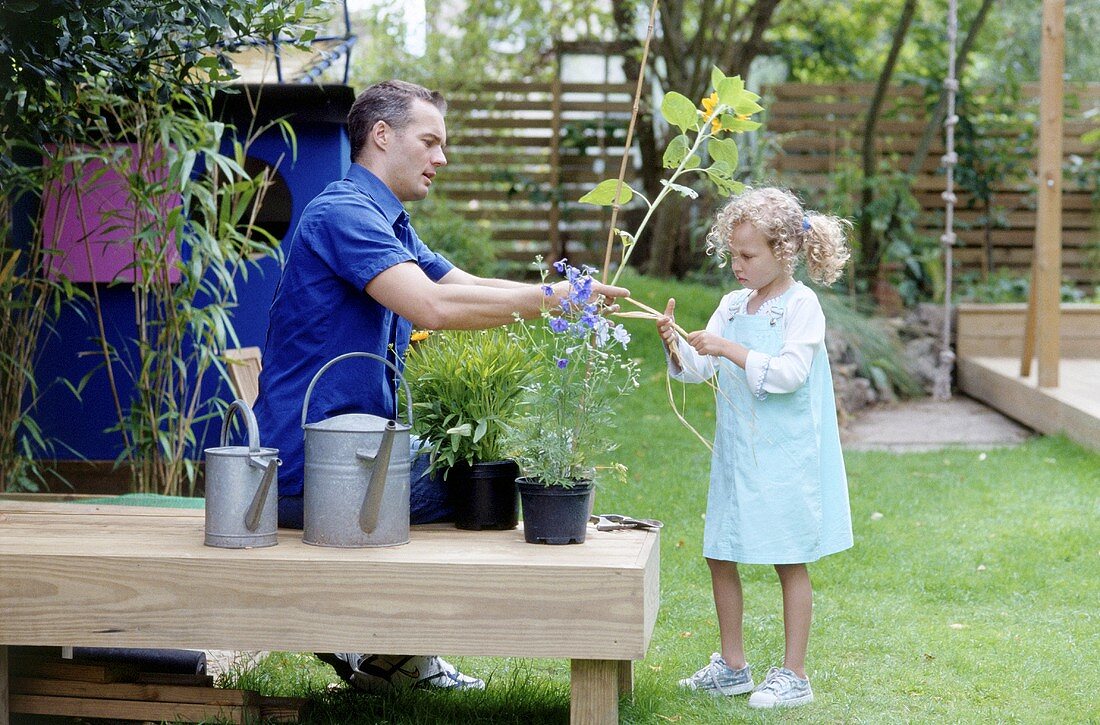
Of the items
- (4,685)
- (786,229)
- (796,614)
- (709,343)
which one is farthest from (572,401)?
(4,685)

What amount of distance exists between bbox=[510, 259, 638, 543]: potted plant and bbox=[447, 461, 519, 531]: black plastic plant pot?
12cm

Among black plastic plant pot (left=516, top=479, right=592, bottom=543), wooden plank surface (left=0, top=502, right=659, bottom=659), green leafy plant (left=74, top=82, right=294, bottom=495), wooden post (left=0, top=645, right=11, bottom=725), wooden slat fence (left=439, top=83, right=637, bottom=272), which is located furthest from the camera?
wooden slat fence (left=439, top=83, right=637, bottom=272)

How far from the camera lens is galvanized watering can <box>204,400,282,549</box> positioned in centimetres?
229

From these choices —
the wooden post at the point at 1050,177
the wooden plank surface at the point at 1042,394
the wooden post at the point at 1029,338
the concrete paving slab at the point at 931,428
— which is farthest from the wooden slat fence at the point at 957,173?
the wooden post at the point at 1050,177

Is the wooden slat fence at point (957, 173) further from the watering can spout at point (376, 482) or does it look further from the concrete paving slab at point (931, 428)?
the watering can spout at point (376, 482)

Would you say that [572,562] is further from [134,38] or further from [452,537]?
[134,38]

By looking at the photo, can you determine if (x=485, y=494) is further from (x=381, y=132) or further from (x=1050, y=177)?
(x=1050, y=177)

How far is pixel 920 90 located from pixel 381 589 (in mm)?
9424

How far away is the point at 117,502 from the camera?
3.58 metres

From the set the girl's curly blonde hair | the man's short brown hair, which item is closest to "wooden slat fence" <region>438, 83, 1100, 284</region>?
the girl's curly blonde hair

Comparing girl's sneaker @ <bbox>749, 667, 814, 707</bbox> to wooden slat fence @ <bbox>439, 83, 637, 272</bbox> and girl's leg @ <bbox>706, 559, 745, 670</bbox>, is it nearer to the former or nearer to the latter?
girl's leg @ <bbox>706, 559, 745, 670</bbox>

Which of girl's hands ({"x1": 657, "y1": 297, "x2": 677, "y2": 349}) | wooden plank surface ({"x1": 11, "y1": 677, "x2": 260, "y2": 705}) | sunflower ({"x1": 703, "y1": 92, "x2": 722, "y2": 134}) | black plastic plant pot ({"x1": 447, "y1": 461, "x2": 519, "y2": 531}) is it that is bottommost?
wooden plank surface ({"x1": 11, "y1": 677, "x2": 260, "y2": 705})

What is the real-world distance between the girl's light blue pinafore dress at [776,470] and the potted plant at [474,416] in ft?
2.00

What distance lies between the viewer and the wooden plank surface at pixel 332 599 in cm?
221
